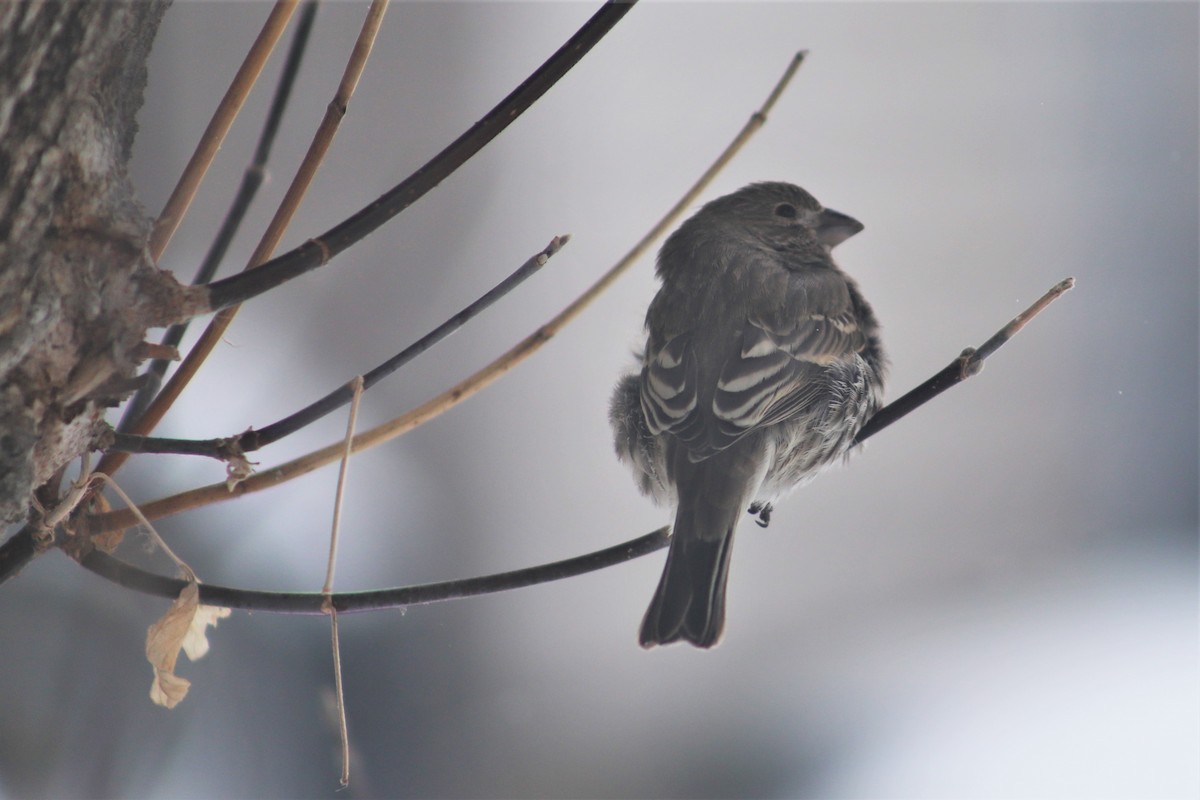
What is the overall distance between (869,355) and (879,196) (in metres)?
1.79

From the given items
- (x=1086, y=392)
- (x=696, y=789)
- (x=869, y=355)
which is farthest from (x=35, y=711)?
(x=1086, y=392)

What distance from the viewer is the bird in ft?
8.11

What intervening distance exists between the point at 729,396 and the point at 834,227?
1.11 meters

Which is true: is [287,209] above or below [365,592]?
above

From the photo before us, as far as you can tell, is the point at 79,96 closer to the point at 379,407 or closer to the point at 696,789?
the point at 379,407

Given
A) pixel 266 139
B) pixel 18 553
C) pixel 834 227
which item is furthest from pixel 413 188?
pixel 834 227

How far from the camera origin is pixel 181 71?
13.2ft

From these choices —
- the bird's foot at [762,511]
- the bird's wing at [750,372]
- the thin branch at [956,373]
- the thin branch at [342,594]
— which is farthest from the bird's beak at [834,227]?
the thin branch at [342,594]

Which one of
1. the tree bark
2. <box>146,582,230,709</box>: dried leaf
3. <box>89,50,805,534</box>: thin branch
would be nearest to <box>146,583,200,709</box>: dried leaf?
<box>146,582,230,709</box>: dried leaf

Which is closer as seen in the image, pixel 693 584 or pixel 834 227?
pixel 693 584

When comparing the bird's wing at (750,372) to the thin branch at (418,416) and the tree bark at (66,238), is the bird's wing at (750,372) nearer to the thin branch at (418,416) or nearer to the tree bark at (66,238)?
the thin branch at (418,416)

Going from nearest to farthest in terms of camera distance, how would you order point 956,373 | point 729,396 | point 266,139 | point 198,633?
point 266,139 → point 198,633 → point 956,373 → point 729,396

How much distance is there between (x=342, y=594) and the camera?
1.44 meters

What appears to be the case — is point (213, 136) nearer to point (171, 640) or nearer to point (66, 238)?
point (66, 238)
